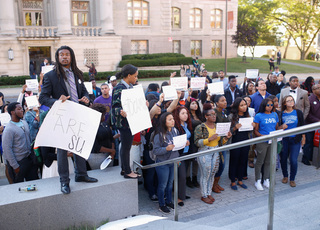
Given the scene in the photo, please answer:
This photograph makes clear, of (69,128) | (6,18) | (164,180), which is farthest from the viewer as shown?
(6,18)

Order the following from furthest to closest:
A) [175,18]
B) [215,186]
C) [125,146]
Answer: [175,18] → [215,186] → [125,146]

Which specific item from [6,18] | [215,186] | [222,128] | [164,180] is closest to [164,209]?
[164,180]

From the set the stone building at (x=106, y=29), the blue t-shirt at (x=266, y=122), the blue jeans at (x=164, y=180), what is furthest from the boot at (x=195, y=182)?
the stone building at (x=106, y=29)

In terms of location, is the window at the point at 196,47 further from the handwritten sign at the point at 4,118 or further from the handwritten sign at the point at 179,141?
the handwritten sign at the point at 179,141

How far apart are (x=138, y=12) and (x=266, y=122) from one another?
1358 inches

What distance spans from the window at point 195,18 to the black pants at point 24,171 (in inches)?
1629

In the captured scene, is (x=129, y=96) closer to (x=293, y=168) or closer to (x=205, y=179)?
(x=205, y=179)

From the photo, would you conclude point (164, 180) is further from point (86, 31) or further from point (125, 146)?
point (86, 31)

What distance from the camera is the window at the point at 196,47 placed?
45.1m

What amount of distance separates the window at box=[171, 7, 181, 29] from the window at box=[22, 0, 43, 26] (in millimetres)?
17248

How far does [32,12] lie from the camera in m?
32.9

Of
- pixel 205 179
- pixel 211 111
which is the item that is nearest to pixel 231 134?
pixel 211 111

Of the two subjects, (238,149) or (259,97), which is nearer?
(238,149)

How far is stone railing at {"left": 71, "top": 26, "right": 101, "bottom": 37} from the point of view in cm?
3089
